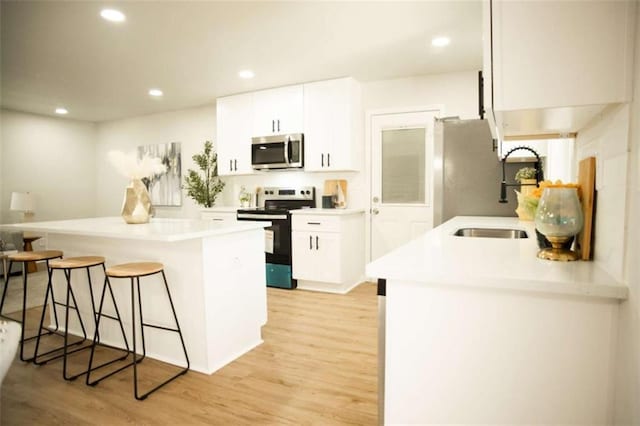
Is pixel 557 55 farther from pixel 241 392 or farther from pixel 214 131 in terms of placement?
pixel 214 131

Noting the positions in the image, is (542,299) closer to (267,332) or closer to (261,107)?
(267,332)

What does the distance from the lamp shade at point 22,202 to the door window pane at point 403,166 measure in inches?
210

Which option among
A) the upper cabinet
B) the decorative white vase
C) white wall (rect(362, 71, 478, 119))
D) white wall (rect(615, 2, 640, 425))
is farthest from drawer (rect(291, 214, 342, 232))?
white wall (rect(615, 2, 640, 425))

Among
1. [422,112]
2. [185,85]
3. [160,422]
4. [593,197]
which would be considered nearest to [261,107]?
[185,85]

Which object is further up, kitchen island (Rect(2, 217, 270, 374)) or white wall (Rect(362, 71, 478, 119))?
white wall (Rect(362, 71, 478, 119))

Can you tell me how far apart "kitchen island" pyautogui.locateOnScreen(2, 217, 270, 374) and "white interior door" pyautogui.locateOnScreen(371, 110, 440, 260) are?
6.89 feet

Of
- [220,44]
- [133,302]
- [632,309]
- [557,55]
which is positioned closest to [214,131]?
[220,44]

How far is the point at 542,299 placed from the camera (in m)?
0.97

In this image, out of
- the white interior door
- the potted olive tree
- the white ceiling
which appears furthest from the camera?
the potted olive tree

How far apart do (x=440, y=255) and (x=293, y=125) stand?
349 centimetres

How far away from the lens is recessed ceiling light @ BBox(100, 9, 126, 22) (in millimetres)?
2650

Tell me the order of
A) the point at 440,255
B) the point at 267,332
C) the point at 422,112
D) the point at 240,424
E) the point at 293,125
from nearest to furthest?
the point at 440,255 < the point at 240,424 < the point at 267,332 < the point at 422,112 < the point at 293,125

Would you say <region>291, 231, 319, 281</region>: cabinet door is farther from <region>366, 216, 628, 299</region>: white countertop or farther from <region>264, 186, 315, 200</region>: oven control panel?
<region>366, 216, 628, 299</region>: white countertop

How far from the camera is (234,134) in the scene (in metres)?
4.88
